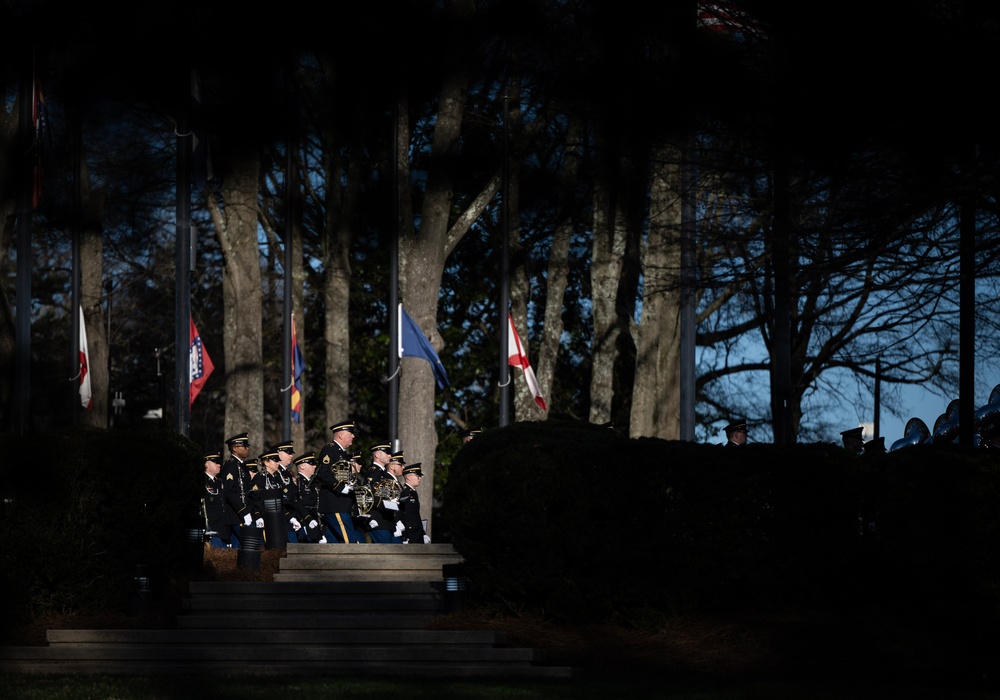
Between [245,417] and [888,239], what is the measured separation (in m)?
18.5

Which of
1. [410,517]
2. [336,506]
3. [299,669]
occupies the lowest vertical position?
[299,669]

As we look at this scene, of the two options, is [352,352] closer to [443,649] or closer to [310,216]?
[310,216]

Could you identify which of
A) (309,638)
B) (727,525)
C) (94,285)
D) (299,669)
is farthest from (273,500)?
(94,285)

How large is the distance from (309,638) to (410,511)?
5.71 meters

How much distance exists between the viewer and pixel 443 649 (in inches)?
513

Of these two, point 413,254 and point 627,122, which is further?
point 413,254

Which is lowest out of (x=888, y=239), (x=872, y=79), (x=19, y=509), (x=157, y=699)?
(x=157, y=699)

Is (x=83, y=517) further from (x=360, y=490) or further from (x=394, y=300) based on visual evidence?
(x=394, y=300)

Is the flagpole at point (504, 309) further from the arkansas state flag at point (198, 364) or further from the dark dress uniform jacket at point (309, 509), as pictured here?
the dark dress uniform jacket at point (309, 509)

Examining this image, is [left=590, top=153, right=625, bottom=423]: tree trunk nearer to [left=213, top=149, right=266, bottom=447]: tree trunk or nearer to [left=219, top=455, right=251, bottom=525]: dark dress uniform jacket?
[left=213, top=149, right=266, bottom=447]: tree trunk

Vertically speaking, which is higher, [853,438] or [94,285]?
[94,285]

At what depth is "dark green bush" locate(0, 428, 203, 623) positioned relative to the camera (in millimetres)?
14602

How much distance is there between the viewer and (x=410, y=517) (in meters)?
19.3

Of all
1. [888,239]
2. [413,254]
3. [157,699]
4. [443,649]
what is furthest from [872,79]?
[413,254]
